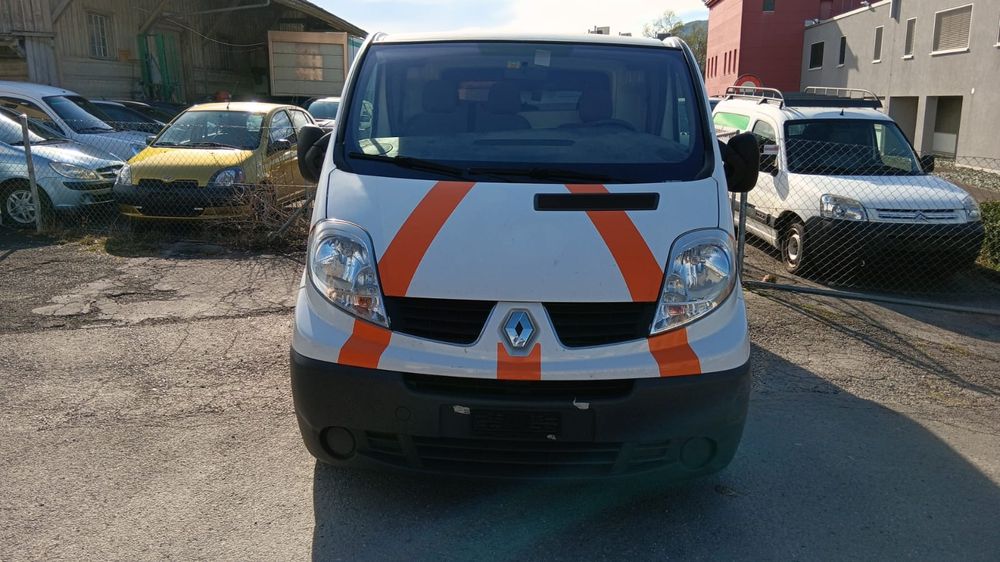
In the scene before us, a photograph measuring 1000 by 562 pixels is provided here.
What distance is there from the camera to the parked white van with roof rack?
24.5 feet

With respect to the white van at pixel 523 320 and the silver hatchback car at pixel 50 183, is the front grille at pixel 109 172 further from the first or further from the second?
the white van at pixel 523 320

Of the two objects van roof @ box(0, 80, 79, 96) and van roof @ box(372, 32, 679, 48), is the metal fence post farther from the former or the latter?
van roof @ box(372, 32, 679, 48)

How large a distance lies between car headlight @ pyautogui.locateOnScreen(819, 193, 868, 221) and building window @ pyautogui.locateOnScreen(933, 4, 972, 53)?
68.8 feet

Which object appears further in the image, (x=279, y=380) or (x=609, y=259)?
(x=279, y=380)

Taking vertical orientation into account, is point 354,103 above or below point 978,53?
below

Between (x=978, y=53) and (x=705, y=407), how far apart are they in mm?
25786

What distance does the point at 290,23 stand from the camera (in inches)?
1167

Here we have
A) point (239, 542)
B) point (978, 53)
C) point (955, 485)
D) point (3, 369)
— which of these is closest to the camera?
point (239, 542)

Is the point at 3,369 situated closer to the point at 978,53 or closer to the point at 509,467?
the point at 509,467

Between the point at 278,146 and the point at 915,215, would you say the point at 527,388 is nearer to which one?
the point at 915,215

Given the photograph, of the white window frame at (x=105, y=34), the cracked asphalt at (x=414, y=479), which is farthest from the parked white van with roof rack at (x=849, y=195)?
the white window frame at (x=105, y=34)

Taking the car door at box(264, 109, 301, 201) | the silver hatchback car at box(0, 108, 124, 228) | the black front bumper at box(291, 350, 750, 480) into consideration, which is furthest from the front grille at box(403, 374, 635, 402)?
the silver hatchback car at box(0, 108, 124, 228)

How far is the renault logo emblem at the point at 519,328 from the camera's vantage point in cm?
302

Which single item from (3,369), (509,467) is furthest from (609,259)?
(3,369)
